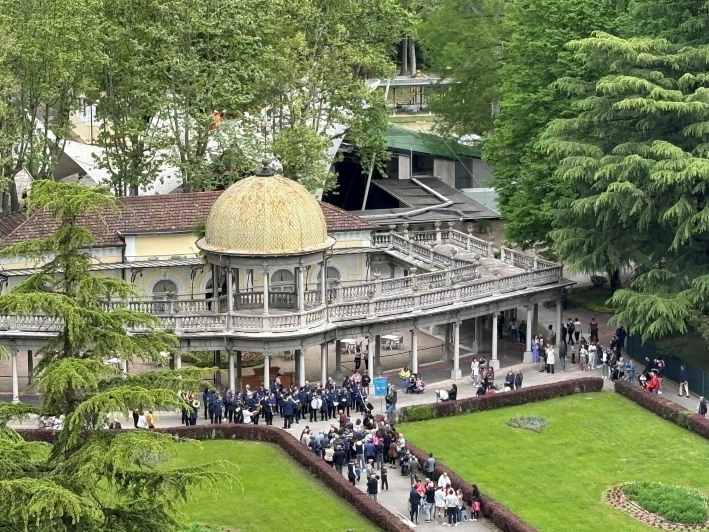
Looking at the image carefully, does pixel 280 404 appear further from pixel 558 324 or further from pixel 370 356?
pixel 558 324

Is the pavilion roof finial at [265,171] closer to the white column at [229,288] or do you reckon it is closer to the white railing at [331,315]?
the white column at [229,288]

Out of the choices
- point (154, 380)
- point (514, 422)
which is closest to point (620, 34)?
point (514, 422)

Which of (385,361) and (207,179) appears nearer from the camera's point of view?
(385,361)

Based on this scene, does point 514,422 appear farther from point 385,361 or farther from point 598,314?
point 598,314

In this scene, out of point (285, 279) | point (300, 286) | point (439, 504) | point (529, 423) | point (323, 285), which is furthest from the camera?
point (285, 279)

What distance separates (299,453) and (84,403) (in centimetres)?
2003

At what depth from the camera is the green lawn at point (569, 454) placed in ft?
163

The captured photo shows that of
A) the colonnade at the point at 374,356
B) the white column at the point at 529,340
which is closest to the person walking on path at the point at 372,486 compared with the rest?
the colonnade at the point at 374,356

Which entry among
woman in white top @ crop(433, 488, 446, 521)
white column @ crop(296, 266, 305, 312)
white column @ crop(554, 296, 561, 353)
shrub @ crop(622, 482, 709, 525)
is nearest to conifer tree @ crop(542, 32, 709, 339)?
white column @ crop(554, 296, 561, 353)

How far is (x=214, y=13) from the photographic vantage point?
7712 cm

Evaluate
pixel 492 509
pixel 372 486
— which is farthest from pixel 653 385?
pixel 372 486

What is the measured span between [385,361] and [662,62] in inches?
693

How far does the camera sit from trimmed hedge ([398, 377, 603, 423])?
5869 cm

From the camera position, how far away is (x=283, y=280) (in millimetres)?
Answer: 70250
